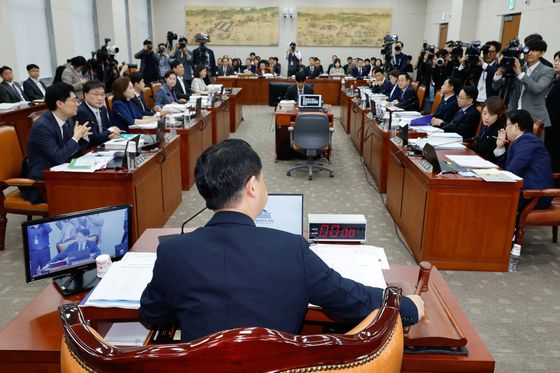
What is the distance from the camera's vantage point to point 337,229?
2002mm

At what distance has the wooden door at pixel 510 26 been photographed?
344 inches

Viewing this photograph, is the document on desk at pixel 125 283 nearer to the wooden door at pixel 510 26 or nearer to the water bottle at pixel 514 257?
the water bottle at pixel 514 257

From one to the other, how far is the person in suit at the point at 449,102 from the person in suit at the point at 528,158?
1.57m

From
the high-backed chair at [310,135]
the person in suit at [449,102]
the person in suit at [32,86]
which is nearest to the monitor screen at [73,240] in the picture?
the high-backed chair at [310,135]

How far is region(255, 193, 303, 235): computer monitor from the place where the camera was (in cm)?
189

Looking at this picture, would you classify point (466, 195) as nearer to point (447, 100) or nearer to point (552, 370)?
point (552, 370)

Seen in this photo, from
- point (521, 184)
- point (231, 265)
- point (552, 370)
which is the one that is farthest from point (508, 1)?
point (231, 265)

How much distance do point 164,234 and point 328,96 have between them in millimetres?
10123

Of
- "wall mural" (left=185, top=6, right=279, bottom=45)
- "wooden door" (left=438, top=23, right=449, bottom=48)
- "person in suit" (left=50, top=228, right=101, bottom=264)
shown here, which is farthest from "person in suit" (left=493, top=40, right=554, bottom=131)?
"wall mural" (left=185, top=6, right=279, bottom=45)

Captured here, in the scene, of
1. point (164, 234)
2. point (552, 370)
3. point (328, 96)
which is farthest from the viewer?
point (328, 96)

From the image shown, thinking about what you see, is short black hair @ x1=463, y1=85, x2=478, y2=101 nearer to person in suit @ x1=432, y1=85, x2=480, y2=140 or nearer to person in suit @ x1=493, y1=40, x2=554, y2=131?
person in suit @ x1=432, y1=85, x2=480, y2=140

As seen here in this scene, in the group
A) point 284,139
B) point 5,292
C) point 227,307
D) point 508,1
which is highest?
point 508,1

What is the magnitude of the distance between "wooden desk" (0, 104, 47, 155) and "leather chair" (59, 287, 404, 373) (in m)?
5.55

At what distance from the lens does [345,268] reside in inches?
65.6
